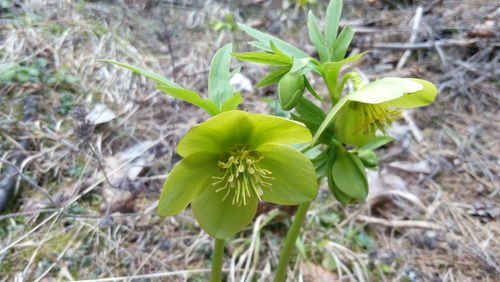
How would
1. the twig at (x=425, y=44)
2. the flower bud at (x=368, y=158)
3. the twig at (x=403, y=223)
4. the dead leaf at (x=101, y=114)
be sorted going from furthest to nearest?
the twig at (x=425, y=44) < the dead leaf at (x=101, y=114) < the twig at (x=403, y=223) < the flower bud at (x=368, y=158)

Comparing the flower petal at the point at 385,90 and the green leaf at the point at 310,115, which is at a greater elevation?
the flower petal at the point at 385,90

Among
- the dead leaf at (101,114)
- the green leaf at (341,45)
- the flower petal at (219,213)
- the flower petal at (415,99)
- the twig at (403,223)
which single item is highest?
the green leaf at (341,45)

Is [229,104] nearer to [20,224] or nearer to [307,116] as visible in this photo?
[307,116]

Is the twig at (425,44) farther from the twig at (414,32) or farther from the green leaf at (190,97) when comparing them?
the green leaf at (190,97)

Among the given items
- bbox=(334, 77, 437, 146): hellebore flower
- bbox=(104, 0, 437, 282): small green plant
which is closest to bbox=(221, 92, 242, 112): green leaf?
bbox=(104, 0, 437, 282): small green plant

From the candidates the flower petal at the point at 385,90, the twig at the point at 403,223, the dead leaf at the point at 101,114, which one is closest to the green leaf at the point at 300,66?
the flower petal at the point at 385,90

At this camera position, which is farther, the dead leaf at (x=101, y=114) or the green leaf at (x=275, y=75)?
the dead leaf at (x=101, y=114)

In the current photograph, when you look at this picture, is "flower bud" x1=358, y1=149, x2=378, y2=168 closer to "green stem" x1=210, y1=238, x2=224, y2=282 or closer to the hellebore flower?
the hellebore flower
